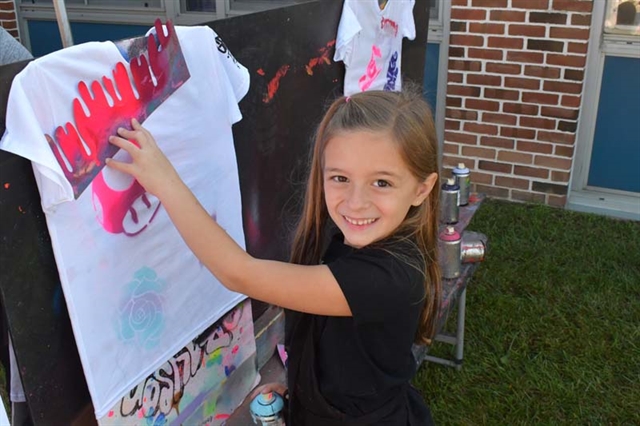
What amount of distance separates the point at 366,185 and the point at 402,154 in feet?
0.36

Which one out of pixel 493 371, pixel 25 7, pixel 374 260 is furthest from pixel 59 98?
pixel 25 7

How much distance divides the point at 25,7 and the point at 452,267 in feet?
16.7

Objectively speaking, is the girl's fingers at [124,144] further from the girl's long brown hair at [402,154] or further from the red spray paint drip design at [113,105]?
the girl's long brown hair at [402,154]

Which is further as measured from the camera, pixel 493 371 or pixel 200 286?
pixel 493 371

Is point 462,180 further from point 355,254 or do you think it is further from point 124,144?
point 124,144

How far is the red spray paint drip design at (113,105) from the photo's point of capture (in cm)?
148

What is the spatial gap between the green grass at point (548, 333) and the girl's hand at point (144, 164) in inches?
73.4

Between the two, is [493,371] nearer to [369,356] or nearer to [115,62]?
[369,356]

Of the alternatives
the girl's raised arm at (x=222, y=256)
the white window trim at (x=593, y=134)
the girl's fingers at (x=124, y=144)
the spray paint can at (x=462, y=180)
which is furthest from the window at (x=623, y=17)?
the girl's fingers at (x=124, y=144)

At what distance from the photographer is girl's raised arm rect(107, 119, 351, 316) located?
1.59m

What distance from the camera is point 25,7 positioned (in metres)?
6.30

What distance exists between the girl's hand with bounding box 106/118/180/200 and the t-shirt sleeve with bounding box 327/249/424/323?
42 cm

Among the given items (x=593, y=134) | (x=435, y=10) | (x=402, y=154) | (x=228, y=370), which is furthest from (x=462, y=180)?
(x=435, y=10)

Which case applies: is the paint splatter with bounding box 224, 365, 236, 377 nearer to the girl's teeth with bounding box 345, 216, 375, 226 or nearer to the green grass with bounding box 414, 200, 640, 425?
the girl's teeth with bounding box 345, 216, 375, 226
